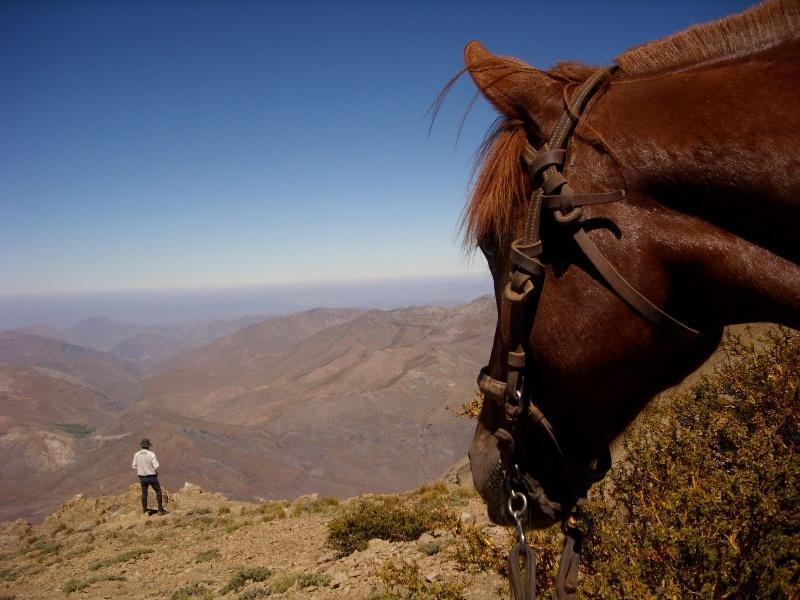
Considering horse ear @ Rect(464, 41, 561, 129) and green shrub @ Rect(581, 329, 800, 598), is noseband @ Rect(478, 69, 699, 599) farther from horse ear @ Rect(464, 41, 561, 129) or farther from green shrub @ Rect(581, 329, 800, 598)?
green shrub @ Rect(581, 329, 800, 598)

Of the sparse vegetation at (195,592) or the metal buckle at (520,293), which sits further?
the sparse vegetation at (195,592)

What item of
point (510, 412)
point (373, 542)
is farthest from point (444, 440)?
point (510, 412)

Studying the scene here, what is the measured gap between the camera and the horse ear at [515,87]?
1526 millimetres

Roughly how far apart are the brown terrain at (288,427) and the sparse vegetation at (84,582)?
134 feet

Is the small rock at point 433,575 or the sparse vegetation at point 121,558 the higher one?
the small rock at point 433,575

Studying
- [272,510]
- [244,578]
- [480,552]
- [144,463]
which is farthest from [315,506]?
[480,552]

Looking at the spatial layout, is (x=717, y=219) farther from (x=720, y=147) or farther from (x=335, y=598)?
(x=335, y=598)

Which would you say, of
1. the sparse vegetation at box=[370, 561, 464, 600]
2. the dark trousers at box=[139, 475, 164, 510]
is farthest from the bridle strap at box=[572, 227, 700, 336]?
the dark trousers at box=[139, 475, 164, 510]

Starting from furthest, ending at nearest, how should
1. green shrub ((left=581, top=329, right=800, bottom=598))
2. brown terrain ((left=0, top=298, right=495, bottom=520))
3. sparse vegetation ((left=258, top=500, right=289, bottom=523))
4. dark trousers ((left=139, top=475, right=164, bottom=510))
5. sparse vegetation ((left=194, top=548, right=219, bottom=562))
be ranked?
brown terrain ((left=0, top=298, right=495, bottom=520)) → dark trousers ((left=139, top=475, right=164, bottom=510)) → sparse vegetation ((left=258, top=500, right=289, bottom=523)) → sparse vegetation ((left=194, top=548, right=219, bottom=562)) → green shrub ((left=581, top=329, right=800, bottom=598))

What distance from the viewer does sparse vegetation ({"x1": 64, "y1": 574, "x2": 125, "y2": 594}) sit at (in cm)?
920

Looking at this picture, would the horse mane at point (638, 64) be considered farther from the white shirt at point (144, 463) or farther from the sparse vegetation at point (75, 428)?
the sparse vegetation at point (75, 428)

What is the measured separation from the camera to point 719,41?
1.45 m

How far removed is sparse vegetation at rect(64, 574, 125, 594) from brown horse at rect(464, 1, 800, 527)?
11614 millimetres

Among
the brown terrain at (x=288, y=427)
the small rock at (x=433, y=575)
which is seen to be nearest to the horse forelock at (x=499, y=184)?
the small rock at (x=433, y=575)
